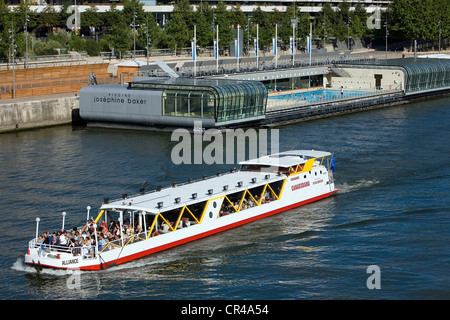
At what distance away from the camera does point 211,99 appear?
7381 cm

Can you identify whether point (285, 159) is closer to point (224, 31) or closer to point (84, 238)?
point (84, 238)

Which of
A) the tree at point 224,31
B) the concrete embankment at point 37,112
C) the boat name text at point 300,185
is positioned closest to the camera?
the boat name text at point 300,185

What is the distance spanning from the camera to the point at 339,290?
35.7 meters

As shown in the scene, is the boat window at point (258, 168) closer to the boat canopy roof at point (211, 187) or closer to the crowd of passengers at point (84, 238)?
the boat canopy roof at point (211, 187)

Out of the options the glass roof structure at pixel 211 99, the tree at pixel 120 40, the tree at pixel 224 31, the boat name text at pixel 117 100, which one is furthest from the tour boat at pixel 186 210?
the tree at pixel 224 31

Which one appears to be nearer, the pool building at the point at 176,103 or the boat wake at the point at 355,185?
the boat wake at the point at 355,185

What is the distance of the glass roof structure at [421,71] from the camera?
330ft

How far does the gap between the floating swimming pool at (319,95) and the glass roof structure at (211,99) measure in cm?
1367

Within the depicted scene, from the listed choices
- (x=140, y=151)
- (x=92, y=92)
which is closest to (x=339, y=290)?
(x=140, y=151)

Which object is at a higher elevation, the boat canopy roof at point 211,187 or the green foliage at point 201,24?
the green foliage at point 201,24

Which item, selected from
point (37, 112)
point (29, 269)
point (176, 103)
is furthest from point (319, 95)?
point (29, 269)

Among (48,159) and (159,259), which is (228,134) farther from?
(159,259)

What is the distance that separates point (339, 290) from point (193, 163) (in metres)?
26.5

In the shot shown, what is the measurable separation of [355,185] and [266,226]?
34.3ft
